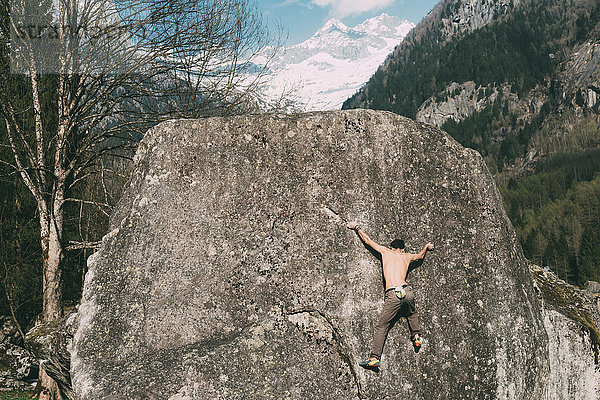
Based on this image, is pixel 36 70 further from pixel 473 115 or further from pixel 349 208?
pixel 473 115

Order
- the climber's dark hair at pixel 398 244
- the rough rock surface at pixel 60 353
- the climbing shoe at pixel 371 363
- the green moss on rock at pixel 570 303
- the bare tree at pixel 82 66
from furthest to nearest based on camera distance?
the bare tree at pixel 82 66
the green moss on rock at pixel 570 303
the rough rock surface at pixel 60 353
the climber's dark hair at pixel 398 244
the climbing shoe at pixel 371 363

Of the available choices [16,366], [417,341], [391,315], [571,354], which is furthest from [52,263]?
[571,354]

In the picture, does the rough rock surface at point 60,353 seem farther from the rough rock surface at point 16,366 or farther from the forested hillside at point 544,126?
the forested hillside at point 544,126

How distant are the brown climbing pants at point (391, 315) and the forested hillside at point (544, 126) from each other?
87.2 meters

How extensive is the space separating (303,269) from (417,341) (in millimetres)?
1505

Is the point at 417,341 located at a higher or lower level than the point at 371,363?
higher

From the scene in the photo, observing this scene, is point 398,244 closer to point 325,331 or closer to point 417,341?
point 417,341

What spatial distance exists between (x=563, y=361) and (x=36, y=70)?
10.9 metres

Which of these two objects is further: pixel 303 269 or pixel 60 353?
pixel 60 353

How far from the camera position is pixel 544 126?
532 feet

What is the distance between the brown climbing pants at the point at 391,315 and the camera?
194 inches

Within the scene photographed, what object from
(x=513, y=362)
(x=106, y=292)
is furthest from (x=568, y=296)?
(x=106, y=292)

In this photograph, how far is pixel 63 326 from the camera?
5586 millimetres

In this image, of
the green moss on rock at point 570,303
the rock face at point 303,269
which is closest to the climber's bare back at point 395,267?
the rock face at point 303,269
